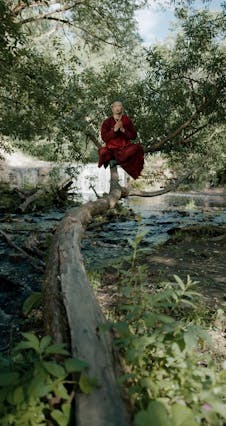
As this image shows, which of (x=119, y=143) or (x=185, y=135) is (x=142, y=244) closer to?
(x=119, y=143)

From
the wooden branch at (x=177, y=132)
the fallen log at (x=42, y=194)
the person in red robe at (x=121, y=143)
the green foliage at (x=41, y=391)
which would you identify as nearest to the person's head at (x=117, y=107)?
the person in red robe at (x=121, y=143)

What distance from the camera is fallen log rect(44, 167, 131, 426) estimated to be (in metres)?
1.64

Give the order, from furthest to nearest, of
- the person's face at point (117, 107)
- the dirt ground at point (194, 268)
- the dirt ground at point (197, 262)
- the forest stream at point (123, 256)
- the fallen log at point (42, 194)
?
the fallen log at point (42, 194) < the person's face at point (117, 107) < the dirt ground at point (197, 262) < the forest stream at point (123, 256) < the dirt ground at point (194, 268)

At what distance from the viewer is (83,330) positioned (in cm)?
221

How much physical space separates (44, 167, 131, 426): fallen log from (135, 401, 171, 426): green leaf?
26 centimetres

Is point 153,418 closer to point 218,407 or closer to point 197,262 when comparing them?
point 218,407

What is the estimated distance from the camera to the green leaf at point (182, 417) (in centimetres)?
140

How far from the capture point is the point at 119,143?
7.72m

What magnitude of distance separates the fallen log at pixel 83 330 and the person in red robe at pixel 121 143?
4.00 meters

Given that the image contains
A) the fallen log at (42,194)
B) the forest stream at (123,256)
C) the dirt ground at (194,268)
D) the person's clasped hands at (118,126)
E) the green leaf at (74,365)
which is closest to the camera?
the green leaf at (74,365)

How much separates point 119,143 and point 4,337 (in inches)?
201

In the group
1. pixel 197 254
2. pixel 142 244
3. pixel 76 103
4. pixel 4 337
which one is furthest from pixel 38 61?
pixel 4 337

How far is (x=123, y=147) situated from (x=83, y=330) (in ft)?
19.5

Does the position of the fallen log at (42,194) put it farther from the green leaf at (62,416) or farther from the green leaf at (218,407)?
the green leaf at (218,407)
